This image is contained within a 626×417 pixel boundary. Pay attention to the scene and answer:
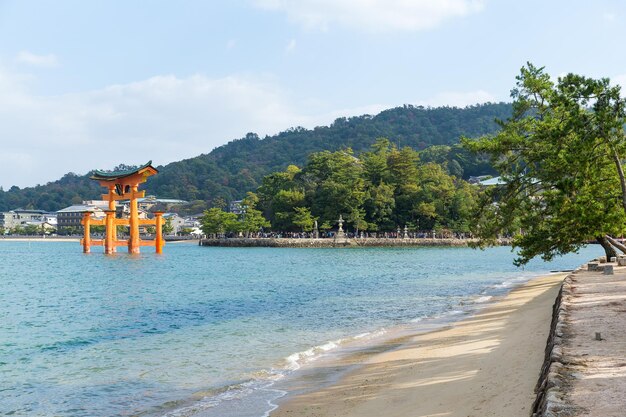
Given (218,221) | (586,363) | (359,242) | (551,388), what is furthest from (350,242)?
(551,388)

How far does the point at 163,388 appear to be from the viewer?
32.0 ft

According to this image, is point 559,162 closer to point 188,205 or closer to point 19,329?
point 19,329

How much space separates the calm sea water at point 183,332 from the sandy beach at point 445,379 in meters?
1.20

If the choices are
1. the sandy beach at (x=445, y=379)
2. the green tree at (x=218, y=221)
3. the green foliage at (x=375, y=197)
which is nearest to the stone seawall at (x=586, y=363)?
the sandy beach at (x=445, y=379)

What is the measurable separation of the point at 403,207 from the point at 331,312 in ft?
219

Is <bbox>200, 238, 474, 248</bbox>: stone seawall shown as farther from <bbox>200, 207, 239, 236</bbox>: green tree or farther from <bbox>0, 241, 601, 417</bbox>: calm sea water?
<bbox>0, 241, 601, 417</bbox>: calm sea water

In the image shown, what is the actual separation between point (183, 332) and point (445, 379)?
885 cm

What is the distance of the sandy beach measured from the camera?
6.86m

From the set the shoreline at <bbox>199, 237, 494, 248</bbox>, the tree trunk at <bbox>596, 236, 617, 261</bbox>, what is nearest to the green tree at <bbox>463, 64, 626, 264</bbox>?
the tree trunk at <bbox>596, 236, 617, 261</bbox>

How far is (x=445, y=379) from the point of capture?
842cm

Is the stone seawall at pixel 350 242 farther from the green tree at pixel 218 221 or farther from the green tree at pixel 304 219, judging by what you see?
the green tree at pixel 218 221

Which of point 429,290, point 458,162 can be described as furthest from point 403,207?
point 429,290

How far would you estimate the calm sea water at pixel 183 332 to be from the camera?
9273 millimetres

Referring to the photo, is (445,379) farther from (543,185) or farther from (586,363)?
(543,185)
